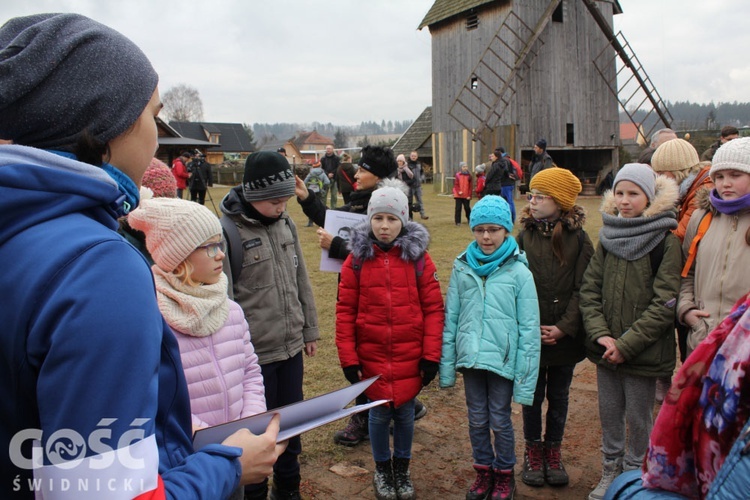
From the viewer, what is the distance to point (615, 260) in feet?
10.6

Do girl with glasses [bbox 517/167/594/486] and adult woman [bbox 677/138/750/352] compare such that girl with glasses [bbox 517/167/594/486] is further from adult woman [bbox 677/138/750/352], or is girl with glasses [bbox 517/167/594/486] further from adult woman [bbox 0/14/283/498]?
adult woman [bbox 0/14/283/498]

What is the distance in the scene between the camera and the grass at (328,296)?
394cm

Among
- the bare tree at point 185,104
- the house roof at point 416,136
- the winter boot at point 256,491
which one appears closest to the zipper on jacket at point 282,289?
the winter boot at point 256,491

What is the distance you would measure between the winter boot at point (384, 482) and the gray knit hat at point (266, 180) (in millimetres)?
1719

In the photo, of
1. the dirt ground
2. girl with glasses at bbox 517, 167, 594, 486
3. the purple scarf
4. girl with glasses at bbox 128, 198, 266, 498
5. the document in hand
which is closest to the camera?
the document in hand

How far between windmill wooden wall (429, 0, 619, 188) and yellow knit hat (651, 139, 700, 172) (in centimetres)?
1596

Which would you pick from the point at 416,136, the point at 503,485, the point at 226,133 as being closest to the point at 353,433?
the point at 503,485

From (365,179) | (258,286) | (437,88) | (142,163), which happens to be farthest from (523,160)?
(142,163)

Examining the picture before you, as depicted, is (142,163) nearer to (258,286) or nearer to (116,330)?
(116,330)

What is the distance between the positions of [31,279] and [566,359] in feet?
10.4

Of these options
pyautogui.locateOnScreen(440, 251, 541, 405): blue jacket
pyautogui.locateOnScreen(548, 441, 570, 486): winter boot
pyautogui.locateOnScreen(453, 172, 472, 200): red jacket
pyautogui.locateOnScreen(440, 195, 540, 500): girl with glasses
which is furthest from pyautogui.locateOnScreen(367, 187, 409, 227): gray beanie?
pyautogui.locateOnScreen(453, 172, 472, 200): red jacket

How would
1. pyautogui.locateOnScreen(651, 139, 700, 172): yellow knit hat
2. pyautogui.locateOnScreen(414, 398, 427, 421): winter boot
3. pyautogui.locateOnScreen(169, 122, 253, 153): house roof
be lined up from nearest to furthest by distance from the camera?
pyautogui.locateOnScreen(414, 398, 427, 421): winter boot < pyautogui.locateOnScreen(651, 139, 700, 172): yellow knit hat < pyautogui.locateOnScreen(169, 122, 253, 153): house roof

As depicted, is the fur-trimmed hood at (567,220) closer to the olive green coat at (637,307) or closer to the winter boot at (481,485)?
the olive green coat at (637,307)

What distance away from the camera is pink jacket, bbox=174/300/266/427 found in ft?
7.33
